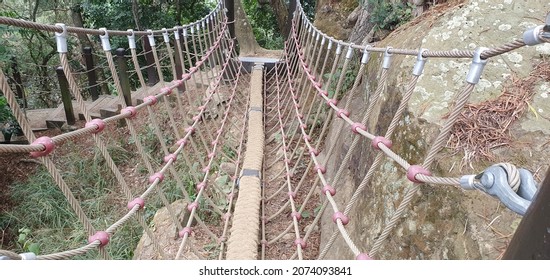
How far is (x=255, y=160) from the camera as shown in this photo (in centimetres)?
210

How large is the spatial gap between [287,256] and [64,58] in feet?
4.09

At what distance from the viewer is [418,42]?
146 centimetres

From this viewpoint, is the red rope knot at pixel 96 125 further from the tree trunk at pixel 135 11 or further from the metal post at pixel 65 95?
the tree trunk at pixel 135 11

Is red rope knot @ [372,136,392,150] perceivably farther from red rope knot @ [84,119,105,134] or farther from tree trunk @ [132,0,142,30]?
tree trunk @ [132,0,142,30]

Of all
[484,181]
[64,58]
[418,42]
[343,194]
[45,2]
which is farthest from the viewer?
[45,2]

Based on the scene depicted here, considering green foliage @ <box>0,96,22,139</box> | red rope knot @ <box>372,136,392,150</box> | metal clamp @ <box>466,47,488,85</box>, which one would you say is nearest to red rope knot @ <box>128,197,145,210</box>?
red rope knot @ <box>372,136,392,150</box>

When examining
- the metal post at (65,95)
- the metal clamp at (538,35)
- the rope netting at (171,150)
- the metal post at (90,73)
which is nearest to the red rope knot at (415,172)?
the metal clamp at (538,35)

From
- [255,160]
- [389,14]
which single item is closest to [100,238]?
[255,160]

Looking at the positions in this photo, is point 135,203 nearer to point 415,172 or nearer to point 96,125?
point 96,125

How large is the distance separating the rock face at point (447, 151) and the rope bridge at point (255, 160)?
58 millimetres

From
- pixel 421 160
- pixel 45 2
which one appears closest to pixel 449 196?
pixel 421 160

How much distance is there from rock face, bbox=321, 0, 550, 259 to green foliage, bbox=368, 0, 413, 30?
1.51 ft

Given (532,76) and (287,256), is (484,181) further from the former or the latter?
(287,256)
